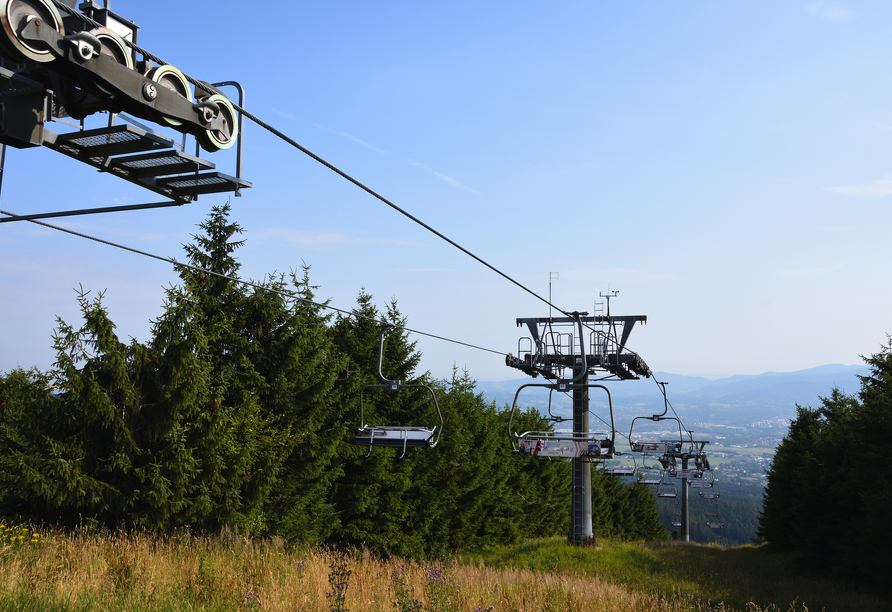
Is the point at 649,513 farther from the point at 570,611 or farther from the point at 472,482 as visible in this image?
the point at 570,611

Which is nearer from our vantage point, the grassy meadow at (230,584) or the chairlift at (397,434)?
the grassy meadow at (230,584)

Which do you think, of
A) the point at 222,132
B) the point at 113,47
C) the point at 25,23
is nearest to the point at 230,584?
the point at 222,132

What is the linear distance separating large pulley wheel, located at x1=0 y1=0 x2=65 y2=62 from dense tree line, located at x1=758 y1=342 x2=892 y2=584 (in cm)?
2600

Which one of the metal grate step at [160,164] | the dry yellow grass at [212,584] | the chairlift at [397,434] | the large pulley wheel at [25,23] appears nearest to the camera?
the large pulley wheel at [25,23]

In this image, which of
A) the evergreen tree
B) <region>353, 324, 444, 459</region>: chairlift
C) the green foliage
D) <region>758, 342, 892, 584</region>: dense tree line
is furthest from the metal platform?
<region>758, 342, 892, 584</region>: dense tree line

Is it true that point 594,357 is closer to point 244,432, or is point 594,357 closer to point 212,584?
point 244,432

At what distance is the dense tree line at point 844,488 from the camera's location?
23.3 m

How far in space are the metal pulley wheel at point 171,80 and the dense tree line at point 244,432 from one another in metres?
5.44

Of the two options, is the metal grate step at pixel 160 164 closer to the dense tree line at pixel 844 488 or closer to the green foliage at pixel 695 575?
the green foliage at pixel 695 575

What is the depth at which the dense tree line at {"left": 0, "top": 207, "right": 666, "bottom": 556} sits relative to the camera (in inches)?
642

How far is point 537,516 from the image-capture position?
4672 centimetres

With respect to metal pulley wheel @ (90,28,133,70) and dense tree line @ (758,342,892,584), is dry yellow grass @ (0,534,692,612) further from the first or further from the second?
dense tree line @ (758,342,892,584)

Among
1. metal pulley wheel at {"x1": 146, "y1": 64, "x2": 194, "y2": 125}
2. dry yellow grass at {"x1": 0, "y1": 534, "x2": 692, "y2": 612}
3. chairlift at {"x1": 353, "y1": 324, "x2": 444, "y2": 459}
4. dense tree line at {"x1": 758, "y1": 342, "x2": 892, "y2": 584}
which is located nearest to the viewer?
metal pulley wheel at {"x1": 146, "y1": 64, "x2": 194, "y2": 125}

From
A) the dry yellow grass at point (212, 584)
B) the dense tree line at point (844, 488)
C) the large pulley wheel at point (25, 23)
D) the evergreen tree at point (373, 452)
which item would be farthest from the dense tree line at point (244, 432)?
the dense tree line at point (844, 488)
